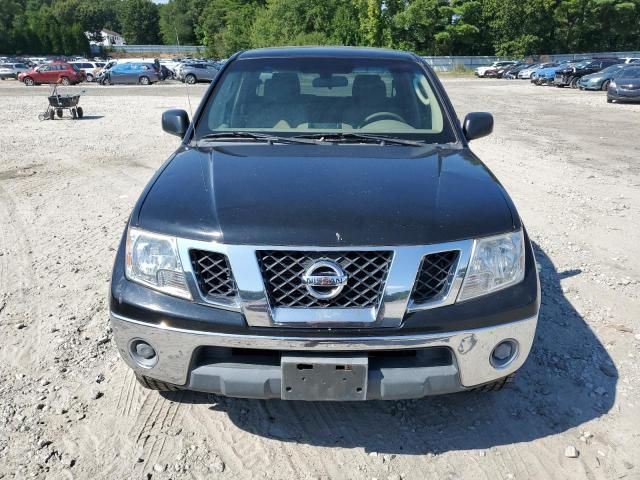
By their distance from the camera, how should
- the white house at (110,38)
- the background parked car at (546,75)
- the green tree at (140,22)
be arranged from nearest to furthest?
1. the background parked car at (546,75)
2. the green tree at (140,22)
3. the white house at (110,38)

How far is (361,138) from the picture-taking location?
11.3 ft

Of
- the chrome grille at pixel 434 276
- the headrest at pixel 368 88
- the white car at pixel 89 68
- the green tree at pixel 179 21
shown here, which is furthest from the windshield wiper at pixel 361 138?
the green tree at pixel 179 21

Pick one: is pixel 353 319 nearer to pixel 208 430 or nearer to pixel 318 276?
pixel 318 276

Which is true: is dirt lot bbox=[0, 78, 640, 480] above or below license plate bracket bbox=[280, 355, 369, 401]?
below

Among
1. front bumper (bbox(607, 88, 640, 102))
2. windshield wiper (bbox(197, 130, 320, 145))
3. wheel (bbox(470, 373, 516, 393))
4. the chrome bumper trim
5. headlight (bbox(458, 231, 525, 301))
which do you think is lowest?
front bumper (bbox(607, 88, 640, 102))

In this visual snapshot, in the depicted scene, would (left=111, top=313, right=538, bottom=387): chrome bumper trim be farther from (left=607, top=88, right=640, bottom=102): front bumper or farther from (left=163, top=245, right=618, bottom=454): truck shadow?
(left=607, top=88, right=640, bottom=102): front bumper

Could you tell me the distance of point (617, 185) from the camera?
7863 millimetres

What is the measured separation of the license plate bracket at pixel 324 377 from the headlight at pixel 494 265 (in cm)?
54

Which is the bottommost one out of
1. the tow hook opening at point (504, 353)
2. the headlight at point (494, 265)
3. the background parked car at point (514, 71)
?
the background parked car at point (514, 71)

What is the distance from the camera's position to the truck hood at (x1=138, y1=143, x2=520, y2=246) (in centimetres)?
233

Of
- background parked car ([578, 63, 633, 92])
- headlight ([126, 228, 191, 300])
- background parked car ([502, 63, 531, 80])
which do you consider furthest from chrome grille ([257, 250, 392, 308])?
background parked car ([502, 63, 531, 80])

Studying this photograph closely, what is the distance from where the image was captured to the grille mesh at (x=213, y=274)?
2.33 metres

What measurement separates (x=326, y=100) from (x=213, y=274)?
1.85 meters

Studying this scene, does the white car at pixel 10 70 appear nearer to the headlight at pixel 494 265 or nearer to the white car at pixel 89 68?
the white car at pixel 89 68
